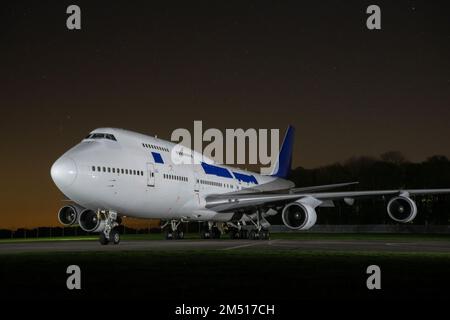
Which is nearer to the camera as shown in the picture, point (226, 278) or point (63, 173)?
point (226, 278)

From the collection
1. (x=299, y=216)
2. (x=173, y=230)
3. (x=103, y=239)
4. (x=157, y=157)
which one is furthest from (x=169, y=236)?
(x=103, y=239)

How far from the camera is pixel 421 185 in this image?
106 m

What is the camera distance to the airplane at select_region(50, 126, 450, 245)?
27.2 meters

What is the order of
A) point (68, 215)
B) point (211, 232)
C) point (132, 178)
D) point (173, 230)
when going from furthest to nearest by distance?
1. point (211, 232)
2. point (173, 230)
3. point (68, 215)
4. point (132, 178)

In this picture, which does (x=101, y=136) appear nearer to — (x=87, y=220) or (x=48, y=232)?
(x=87, y=220)

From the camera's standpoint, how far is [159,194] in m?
31.8

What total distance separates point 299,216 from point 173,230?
10614 millimetres

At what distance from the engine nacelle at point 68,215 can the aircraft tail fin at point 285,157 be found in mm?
26219

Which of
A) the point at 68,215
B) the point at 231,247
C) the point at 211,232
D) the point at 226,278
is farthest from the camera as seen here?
the point at 211,232

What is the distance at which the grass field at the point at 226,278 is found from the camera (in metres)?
11.1

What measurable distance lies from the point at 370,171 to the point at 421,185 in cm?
894

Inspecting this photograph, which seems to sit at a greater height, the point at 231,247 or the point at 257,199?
the point at 257,199
